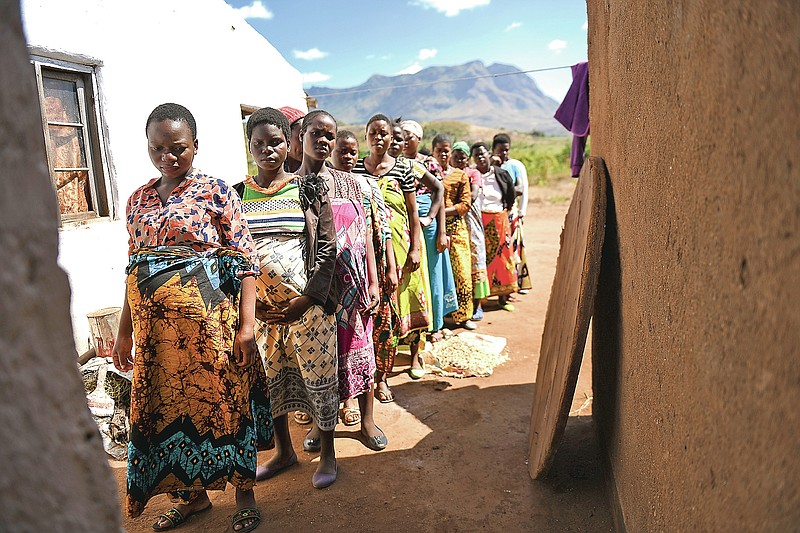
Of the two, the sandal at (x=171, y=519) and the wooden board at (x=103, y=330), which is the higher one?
the wooden board at (x=103, y=330)

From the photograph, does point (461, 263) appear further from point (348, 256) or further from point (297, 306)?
point (297, 306)

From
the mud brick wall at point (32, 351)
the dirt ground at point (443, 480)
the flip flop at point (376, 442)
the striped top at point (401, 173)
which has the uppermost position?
the striped top at point (401, 173)

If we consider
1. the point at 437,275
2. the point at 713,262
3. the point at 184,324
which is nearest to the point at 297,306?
the point at 184,324

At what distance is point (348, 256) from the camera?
3.03 meters

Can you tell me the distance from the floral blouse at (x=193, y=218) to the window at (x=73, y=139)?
260 cm

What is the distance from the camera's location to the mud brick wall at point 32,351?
65cm

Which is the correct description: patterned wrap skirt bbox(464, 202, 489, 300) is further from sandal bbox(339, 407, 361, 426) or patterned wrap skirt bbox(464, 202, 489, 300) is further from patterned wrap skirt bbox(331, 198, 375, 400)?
patterned wrap skirt bbox(331, 198, 375, 400)

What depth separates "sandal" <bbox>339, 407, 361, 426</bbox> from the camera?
153 inches

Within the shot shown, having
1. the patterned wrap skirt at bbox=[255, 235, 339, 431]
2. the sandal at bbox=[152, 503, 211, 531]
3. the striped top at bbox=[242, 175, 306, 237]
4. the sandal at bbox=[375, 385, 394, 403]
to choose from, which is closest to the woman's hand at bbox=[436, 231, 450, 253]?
the sandal at bbox=[375, 385, 394, 403]

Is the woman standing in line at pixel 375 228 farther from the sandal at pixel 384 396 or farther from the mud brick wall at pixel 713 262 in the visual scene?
the mud brick wall at pixel 713 262

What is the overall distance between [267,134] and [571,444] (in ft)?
7.99

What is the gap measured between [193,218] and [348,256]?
925 millimetres

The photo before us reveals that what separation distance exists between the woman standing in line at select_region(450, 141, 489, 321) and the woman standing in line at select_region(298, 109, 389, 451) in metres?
3.17

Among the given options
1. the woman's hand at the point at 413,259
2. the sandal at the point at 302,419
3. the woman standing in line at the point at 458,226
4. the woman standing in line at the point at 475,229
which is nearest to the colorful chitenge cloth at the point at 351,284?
the sandal at the point at 302,419
